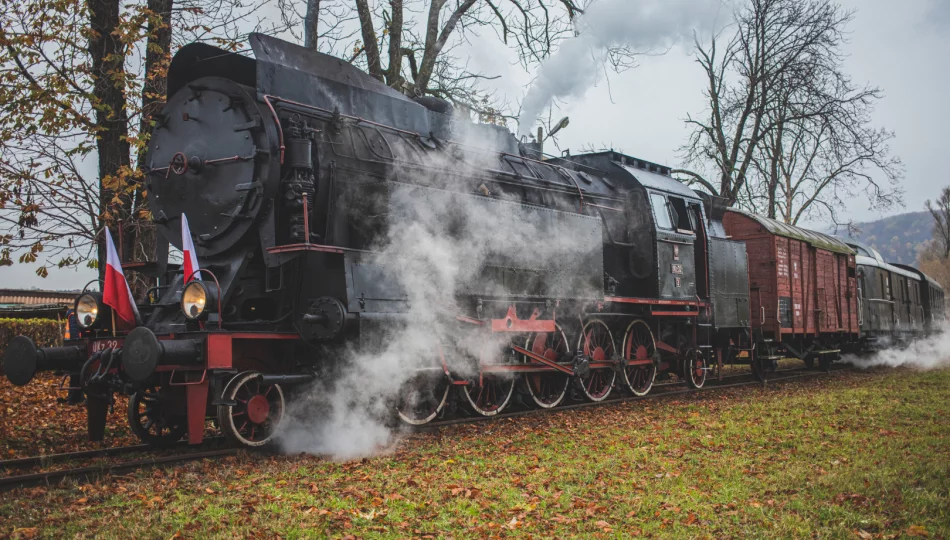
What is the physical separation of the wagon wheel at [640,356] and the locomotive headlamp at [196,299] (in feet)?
22.6

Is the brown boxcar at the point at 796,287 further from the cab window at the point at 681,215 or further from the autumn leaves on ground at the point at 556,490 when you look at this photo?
the autumn leaves on ground at the point at 556,490

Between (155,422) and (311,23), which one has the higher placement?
(311,23)

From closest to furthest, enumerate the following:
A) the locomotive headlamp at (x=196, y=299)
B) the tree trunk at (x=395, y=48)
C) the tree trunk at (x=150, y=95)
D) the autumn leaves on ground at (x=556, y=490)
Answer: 1. the autumn leaves on ground at (x=556, y=490)
2. the locomotive headlamp at (x=196, y=299)
3. the tree trunk at (x=150, y=95)
4. the tree trunk at (x=395, y=48)

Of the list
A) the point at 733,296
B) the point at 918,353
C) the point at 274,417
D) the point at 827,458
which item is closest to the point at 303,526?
the point at 274,417

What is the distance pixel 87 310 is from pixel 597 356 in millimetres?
6659

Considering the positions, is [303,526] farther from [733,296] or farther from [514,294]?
[733,296]

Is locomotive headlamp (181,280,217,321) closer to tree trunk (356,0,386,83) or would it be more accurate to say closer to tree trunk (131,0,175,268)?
tree trunk (131,0,175,268)

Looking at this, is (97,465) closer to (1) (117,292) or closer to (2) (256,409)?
(2) (256,409)

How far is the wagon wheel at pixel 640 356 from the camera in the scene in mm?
11781

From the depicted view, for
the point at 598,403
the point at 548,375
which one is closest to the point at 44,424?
Answer: the point at 548,375

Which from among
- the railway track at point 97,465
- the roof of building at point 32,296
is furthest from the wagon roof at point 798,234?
the roof of building at point 32,296

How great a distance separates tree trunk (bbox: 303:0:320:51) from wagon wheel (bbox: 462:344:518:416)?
23.5ft

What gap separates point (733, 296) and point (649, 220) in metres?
3.07

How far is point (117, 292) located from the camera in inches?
275
